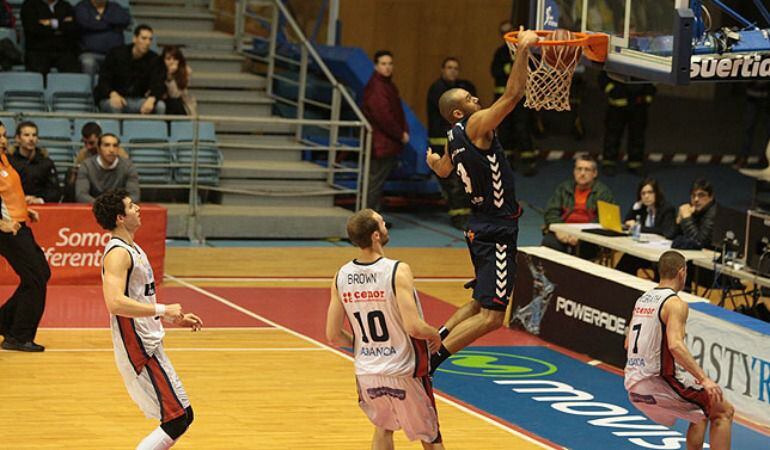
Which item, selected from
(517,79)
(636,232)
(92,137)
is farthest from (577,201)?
(517,79)

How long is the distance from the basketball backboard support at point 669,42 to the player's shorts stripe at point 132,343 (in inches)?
155

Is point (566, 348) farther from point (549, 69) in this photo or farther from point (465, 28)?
point (465, 28)

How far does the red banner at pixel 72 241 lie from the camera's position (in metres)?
14.2

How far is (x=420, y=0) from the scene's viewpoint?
23.4 meters

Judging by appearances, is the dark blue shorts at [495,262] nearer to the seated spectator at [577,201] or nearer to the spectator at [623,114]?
the seated spectator at [577,201]

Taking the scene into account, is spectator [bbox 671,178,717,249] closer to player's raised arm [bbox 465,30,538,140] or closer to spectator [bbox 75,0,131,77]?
player's raised arm [bbox 465,30,538,140]

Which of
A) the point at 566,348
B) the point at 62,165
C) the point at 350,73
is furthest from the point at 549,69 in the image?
the point at 350,73

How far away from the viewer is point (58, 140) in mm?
16609

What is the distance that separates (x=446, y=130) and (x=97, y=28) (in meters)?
4.88

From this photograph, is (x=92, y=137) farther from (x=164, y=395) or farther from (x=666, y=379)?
(x=666, y=379)

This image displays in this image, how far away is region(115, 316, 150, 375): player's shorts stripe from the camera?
7.82m

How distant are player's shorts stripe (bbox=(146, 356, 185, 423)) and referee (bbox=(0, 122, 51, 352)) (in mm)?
4146

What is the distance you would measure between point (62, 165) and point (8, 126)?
78 centimetres

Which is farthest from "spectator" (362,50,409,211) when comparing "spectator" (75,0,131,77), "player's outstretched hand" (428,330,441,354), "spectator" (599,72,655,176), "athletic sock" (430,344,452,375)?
"player's outstretched hand" (428,330,441,354)
